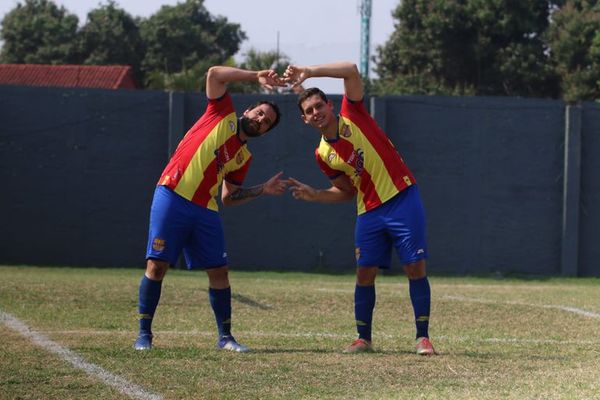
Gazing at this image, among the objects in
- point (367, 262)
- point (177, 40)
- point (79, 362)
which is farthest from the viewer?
point (177, 40)

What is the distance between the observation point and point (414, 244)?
888 cm

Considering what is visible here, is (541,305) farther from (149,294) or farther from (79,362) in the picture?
(79,362)

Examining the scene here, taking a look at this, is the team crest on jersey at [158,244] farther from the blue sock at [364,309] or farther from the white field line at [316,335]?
the blue sock at [364,309]

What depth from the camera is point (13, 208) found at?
19.9 meters

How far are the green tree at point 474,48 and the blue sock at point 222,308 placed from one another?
32.4 metres

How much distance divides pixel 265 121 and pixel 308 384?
2368mm

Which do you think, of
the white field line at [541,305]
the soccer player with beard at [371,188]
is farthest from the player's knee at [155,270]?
the white field line at [541,305]

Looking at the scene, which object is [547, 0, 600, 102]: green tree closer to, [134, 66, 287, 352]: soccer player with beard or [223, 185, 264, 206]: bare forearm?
[223, 185, 264, 206]: bare forearm

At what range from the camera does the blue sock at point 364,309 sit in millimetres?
9133

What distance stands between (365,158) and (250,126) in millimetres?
880

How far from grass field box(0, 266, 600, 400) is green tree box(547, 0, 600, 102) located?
80.3ft

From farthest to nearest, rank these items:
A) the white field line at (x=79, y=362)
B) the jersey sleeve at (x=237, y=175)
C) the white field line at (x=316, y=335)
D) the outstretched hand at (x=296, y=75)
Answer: the white field line at (x=316, y=335), the jersey sleeve at (x=237, y=175), the outstretched hand at (x=296, y=75), the white field line at (x=79, y=362)

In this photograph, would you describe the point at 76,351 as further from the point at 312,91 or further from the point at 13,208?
the point at 13,208

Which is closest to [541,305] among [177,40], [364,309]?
[364,309]
